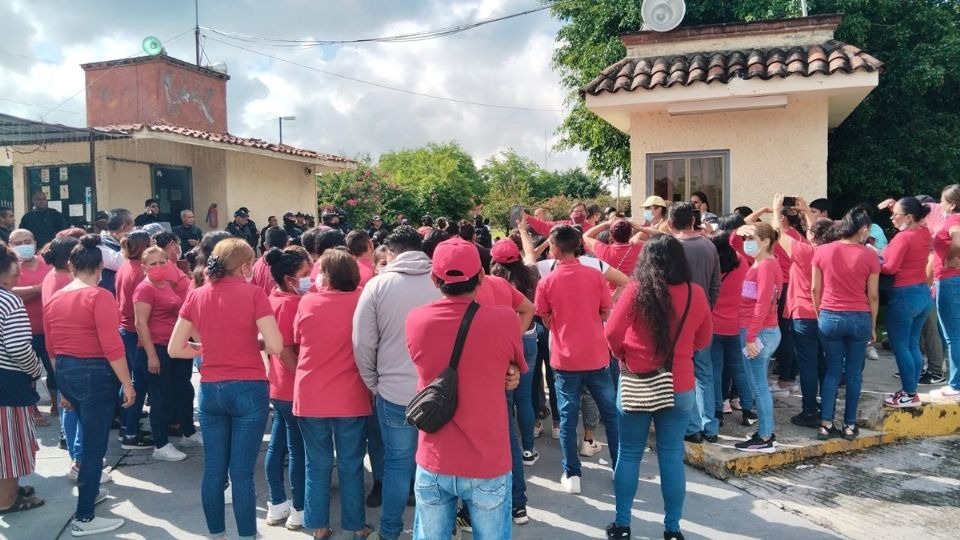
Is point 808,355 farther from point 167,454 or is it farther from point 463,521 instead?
point 167,454

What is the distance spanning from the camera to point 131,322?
5621 mm

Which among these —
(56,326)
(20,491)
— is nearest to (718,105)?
(56,326)

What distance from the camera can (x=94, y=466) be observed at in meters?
4.23

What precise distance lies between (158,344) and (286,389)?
1.99 m

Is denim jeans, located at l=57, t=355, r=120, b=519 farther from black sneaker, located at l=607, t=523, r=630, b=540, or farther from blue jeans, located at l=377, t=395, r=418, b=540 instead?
black sneaker, located at l=607, t=523, r=630, b=540

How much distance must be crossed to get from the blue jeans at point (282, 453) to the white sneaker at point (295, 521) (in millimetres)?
31

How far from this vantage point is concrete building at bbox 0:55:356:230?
11.6 metres

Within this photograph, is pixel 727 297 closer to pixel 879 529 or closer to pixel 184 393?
pixel 879 529

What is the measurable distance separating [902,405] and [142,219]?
10.3 m

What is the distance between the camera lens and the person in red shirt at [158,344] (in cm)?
509

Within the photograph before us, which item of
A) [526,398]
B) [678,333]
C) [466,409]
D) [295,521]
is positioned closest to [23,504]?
[295,521]

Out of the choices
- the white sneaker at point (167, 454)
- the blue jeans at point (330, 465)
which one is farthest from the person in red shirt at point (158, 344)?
the blue jeans at point (330, 465)

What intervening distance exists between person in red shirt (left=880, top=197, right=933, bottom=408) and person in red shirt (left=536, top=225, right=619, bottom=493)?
121 inches

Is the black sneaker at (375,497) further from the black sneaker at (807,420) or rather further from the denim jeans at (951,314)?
the denim jeans at (951,314)
